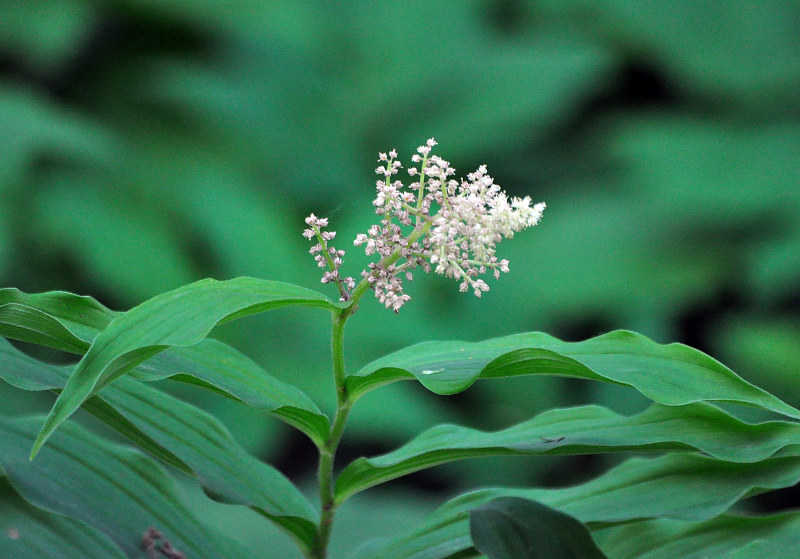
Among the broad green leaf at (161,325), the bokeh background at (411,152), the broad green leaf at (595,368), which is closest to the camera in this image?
the broad green leaf at (161,325)

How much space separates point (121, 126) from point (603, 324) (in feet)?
4.83

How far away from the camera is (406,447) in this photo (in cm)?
79

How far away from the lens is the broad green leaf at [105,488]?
1.98 feet

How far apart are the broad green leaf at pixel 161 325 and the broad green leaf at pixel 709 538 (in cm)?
43

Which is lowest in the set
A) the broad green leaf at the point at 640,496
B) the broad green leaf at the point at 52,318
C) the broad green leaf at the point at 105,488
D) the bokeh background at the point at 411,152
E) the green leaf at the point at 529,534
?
the green leaf at the point at 529,534

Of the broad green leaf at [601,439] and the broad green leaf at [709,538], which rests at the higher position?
the broad green leaf at [601,439]

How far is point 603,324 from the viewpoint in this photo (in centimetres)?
202

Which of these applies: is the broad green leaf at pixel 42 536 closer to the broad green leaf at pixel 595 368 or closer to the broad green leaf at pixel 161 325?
the broad green leaf at pixel 161 325

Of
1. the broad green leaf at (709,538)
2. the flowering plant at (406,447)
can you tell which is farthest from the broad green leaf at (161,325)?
the broad green leaf at (709,538)

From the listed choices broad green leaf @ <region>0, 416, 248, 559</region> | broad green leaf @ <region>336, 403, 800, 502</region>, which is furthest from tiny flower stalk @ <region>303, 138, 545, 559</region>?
broad green leaf @ <region>0, 416, 248, 559</region>

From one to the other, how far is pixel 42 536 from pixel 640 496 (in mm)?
512

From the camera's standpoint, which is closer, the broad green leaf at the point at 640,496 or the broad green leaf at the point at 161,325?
the broad green leaf at the point at 161,325

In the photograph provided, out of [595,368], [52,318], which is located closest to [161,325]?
[52,318]

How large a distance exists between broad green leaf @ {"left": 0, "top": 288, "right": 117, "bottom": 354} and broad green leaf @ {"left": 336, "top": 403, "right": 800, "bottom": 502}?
257 millimetres
